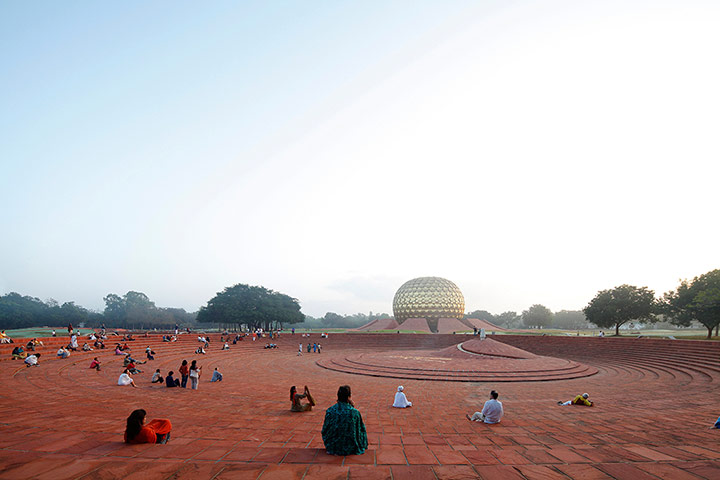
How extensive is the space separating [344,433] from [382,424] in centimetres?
365

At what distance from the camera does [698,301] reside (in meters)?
28.4

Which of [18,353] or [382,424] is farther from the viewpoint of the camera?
[18,353]

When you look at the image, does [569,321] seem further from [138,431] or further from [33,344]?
[138,431]

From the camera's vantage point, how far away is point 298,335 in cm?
3991

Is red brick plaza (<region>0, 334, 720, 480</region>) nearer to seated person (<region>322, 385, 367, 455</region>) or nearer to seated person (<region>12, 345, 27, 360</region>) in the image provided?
seated person (<region>322, 385, 367, 455</region>)

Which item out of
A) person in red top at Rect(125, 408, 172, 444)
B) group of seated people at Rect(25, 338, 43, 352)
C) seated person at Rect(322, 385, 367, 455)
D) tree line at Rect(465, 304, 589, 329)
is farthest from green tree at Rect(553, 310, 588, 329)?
person in red top at Rect(125, 408, 172, 444)

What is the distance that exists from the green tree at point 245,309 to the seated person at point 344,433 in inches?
2112

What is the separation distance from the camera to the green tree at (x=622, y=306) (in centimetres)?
3859

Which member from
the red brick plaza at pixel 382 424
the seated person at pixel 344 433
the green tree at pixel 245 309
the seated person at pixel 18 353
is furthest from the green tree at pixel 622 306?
the seated person at pixel 18 353

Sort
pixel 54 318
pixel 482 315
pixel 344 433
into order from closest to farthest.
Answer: pixel 344 433 → pixel 54 318 → pixel 482 315

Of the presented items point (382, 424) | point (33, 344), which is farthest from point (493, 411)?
point (33, 344)

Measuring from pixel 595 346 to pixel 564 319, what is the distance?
268 ft

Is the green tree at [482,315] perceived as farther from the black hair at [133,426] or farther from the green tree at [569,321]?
the black hair at [133,426]

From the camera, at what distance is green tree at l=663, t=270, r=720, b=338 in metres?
27.4
